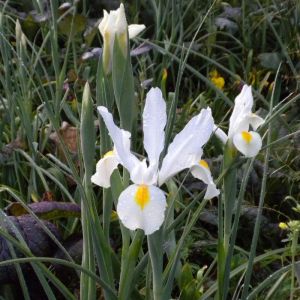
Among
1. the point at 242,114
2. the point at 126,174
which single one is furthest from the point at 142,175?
the point at 242,114

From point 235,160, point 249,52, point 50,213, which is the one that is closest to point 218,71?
point 249,52

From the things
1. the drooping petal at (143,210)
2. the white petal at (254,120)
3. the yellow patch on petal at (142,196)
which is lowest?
the white petal at (254,120)

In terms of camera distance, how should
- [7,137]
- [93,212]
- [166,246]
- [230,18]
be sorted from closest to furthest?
[93,212]
[166,246]
[7,137]
[230,18]

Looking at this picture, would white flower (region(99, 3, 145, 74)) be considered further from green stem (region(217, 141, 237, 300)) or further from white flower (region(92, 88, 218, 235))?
green stem (region(217, 141, 237, 300))

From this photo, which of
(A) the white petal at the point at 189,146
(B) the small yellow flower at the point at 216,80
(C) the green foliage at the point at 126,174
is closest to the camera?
(A) the white petal at the point at 189,146

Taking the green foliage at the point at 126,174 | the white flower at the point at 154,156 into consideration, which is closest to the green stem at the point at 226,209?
the green foliage at the point at 126,174

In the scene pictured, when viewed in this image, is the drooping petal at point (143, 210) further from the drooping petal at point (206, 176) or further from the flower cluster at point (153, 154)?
the drooping petal at point (206, 176)

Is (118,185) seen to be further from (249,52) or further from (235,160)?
(249,52)
